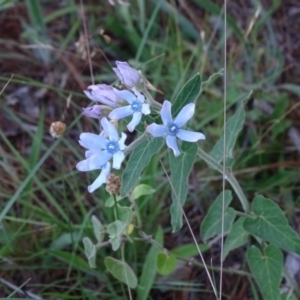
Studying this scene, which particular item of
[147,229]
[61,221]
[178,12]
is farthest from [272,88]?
[61,221]

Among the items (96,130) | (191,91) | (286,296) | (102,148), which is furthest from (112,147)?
(96,130)

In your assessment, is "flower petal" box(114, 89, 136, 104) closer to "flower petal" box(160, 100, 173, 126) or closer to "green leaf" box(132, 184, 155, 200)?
"flower petal" box(160, 100, 173, 126)

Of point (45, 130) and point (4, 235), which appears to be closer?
point (4, 235)

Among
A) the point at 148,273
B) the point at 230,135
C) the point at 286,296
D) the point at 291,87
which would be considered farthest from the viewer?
the point at 291,87

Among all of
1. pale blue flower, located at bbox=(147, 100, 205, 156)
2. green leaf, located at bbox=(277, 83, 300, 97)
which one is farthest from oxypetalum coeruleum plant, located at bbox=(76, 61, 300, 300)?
green leaf, located at bbox=(277, 83, 300, 97)

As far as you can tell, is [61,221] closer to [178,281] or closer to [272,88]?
[178,281]

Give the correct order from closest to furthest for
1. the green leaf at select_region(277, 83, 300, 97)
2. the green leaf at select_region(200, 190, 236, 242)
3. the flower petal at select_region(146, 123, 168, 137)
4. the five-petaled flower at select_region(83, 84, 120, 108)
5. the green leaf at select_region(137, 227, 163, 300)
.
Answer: the flower petal at select_region(146, 123, 168, 137) < the five-petaled flower at select_region(83, 84, 120, 108) < the green leaf at select_region(200, 190, 236, 242) < the green leaf at select_region(137, 227, 163, 300) < the green leaf at select_region(277, 83, 300, 97)

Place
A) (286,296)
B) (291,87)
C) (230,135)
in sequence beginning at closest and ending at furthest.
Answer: (230,135) → (286,296) → (291,87)

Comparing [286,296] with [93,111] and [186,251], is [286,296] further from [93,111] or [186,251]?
[93,111]
